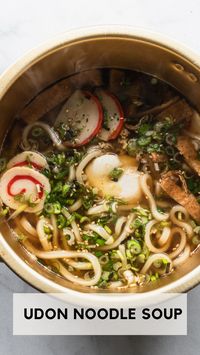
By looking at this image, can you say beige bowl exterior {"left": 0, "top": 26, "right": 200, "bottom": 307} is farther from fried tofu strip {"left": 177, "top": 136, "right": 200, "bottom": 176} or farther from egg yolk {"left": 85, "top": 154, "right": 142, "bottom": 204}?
egg yolk {"left": 85, "top": 154, "right": 142, "bottom": 204}

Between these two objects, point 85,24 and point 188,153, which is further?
point 85,24

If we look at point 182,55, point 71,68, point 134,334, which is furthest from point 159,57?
point 134,334

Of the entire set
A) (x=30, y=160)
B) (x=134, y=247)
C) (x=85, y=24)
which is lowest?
(x=134, y=247)

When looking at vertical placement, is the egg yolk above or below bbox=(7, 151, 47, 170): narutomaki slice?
below

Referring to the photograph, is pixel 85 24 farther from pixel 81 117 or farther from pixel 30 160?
pixel 30 160

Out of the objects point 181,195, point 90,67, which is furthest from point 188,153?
point 90,67

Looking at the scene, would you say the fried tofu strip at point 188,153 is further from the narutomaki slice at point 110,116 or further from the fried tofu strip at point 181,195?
the narutomaki slice at point 110,116

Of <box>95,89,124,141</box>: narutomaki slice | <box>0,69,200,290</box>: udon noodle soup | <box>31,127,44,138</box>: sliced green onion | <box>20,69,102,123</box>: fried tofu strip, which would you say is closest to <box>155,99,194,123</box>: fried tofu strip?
<box>0,69,200,290</box>: udon noodle soup
